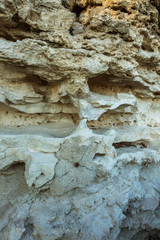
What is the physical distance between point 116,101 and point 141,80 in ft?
3.33

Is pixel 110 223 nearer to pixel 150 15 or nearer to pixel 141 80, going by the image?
pixel 141 80

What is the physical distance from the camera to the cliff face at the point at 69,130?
1760mm

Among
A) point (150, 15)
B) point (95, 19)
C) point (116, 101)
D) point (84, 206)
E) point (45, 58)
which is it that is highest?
point (150, 15)

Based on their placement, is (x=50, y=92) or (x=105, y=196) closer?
(x=105, y=196)

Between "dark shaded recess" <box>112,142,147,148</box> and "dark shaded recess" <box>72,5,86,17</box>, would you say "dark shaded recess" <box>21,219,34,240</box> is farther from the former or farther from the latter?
"dark shaded recess" <box>72,5,86,17</box>

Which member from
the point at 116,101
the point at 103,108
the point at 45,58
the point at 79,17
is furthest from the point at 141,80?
the point at 45,58

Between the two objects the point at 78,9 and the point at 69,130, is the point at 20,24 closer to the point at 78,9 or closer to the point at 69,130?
the point at 78,9

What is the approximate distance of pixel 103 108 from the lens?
2604mm

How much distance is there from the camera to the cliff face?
176 centimetres

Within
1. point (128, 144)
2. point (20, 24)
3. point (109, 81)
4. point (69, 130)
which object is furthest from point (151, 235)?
point (20, 24)

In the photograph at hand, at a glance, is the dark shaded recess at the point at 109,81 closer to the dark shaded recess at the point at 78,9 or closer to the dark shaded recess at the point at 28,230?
the dark shaded recess at the point at 78,9

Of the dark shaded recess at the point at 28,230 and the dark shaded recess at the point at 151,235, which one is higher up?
the dark shaded recess at the point at 28,230

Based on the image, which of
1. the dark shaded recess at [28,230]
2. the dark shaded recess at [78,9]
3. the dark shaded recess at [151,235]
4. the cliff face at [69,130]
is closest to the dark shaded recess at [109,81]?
the cliff face at [69,130]

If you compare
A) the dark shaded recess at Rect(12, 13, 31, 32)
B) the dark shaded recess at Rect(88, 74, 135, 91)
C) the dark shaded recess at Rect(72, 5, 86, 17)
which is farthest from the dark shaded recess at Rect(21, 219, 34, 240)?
the dark shaded recess at Rect(72, 5, 86, 17)
